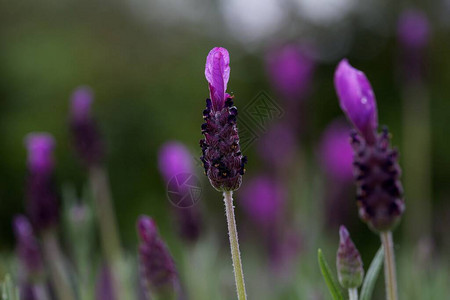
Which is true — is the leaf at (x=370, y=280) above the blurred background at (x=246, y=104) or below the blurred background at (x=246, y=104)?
below

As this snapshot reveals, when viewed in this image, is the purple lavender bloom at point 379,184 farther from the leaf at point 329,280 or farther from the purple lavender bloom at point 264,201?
the purple lavender bloom at point 264,201

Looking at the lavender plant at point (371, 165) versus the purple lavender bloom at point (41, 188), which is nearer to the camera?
the lavender plant at point (371, 165)

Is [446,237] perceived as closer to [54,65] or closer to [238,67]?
[238,67]

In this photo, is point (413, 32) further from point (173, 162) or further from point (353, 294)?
point (353, 294)

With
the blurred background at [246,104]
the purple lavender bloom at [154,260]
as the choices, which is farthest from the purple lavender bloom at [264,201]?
the purple lavender bloom at [154,260]

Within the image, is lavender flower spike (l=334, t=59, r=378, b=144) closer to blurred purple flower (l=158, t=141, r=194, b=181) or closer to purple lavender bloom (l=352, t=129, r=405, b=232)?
purple lavender bloom (l=352, t=129, r=405, b=232)

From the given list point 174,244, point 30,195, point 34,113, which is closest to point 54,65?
point 34,113
